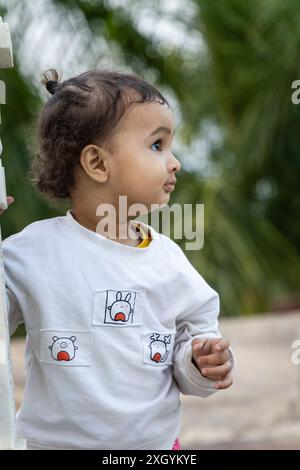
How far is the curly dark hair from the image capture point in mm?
1624

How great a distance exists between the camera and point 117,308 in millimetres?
1539

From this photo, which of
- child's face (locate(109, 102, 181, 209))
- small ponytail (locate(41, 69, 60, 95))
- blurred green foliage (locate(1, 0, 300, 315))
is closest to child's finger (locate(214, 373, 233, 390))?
child's face (locate(109, 102, 181, 209))

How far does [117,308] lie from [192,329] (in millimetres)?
194

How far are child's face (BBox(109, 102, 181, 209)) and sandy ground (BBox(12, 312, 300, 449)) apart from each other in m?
1.94

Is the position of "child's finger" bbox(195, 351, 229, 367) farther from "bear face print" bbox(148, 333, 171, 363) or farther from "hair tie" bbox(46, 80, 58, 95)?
"hair tie" bbox(46, 80, 58, 95)

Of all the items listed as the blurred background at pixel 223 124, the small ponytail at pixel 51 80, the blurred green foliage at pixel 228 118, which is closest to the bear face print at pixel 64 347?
the small ponytail at pixel 51 80

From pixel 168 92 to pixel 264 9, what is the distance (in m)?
1.39

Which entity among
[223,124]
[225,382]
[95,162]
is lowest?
[225,382]

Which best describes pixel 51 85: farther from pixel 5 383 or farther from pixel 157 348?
pixel 5 383

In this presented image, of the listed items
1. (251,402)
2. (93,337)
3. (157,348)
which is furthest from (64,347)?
(251,402)

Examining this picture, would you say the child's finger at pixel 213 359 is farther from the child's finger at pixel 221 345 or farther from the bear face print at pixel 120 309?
the bear face print at pixel 120 309

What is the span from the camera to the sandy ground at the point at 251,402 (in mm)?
3436

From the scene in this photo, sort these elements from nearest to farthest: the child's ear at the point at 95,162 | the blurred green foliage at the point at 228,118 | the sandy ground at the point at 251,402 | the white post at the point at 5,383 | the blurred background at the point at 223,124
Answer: the white post at the point at 5,383, the child's ear at the point at 95,162, the sandy ground at the point at 251,402, the blurred background at the point at 223,124, the blurred green foliage at the point at 228,118
